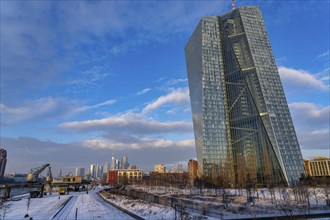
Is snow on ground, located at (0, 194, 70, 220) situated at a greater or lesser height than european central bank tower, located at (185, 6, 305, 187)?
lesser

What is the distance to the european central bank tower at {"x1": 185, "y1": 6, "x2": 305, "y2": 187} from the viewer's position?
4483 inches

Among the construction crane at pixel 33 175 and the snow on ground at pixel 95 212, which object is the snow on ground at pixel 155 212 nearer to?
the snow on ground at pixel 95 212

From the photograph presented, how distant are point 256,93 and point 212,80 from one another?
90.3 feet

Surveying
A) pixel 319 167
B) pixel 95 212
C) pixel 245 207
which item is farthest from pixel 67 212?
pixel 319 167

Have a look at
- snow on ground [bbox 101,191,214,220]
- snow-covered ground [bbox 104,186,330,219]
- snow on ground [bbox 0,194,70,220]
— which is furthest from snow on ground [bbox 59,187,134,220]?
snow on ground [bbox 0,194,70,220]

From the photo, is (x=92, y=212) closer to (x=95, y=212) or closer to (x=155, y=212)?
(x=95, y=212)

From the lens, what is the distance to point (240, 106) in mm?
136375

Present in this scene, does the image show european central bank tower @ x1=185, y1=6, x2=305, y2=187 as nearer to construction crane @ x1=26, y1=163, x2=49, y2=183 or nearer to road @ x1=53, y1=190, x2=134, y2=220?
road @ x1=53, y1=190, x2=134, y2=220

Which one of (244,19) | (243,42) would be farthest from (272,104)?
(244,19)

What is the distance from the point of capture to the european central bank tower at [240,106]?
114m

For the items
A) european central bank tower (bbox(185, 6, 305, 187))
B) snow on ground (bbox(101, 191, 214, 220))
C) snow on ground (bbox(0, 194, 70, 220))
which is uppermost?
european central bank tower (bbox(185, 6, 305, 187))

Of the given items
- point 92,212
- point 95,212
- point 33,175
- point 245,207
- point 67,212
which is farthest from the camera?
point 33,175

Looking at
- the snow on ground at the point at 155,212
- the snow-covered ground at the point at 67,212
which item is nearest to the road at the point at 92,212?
the snow-covered ground at the point at 67,212

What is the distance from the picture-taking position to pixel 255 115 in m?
125
